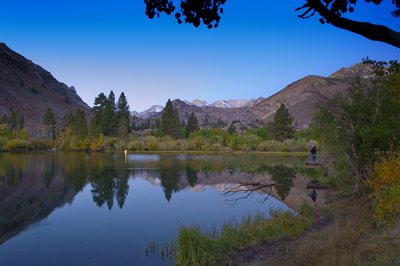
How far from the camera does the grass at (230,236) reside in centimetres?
1126

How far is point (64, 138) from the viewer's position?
100500 millimetres

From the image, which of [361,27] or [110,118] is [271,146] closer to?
→ [110,118]

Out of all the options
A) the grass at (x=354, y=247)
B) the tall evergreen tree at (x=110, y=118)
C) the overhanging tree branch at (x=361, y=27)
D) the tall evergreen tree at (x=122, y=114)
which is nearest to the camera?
the overhanging tree branch at (x=361, y=27)

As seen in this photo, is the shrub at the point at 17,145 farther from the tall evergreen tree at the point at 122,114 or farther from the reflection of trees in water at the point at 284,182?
the reflection of trees in water at the point at 284,182

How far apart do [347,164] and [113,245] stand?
37.0 ft

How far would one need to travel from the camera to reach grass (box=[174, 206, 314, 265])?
11.3 metres

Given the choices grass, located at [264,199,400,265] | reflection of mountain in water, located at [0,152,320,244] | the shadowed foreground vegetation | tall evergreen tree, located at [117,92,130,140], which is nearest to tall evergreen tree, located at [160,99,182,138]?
tall evergreen tree, located at [117,92,130,140]

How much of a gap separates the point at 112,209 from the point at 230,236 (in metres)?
10.6

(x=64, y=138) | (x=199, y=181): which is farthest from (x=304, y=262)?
(x=64, y=138)

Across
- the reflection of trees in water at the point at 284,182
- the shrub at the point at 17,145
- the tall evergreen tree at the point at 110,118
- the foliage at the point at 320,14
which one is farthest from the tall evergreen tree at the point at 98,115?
the foliage at the point at 320,14

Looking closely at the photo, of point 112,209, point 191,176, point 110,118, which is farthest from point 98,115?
point 112,209

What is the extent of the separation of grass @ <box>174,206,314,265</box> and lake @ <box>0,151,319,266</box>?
1.34 m

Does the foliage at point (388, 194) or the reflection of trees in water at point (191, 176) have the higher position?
the foliage at point (388, 194)

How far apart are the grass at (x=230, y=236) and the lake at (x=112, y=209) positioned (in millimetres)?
1338
